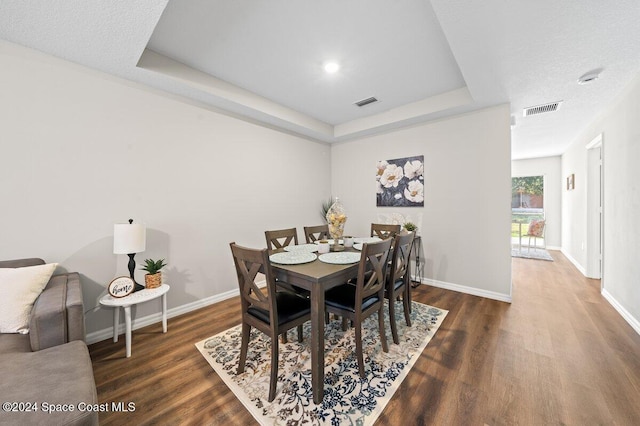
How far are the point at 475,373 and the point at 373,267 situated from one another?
1.06 metres

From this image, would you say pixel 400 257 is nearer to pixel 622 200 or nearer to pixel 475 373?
pixel 475 373

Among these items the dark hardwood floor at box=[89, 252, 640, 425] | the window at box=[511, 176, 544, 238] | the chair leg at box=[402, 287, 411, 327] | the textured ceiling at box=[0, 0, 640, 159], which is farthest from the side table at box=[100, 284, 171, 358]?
the window at box=[511, 176, 544, 238]

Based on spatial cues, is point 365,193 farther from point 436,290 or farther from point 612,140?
point 612,140

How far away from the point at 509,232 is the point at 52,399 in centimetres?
406

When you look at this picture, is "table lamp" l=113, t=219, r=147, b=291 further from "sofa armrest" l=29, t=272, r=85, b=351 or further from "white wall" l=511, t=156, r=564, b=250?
"white wall" l=511, t=156, r=564, b=250

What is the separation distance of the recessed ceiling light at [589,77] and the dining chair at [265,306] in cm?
344

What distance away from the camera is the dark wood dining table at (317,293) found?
1502 mm

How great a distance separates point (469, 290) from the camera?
10.9ft

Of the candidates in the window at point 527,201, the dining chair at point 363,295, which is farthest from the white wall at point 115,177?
the window at point 527,201

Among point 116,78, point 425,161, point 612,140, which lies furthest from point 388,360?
point 612,140

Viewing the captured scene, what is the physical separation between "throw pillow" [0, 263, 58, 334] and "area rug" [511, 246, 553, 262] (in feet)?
22.5

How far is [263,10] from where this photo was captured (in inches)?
71.8

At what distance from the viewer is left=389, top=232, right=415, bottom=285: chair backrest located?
2064mm

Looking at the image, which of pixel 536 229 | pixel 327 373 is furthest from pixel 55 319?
pixel 536 229
